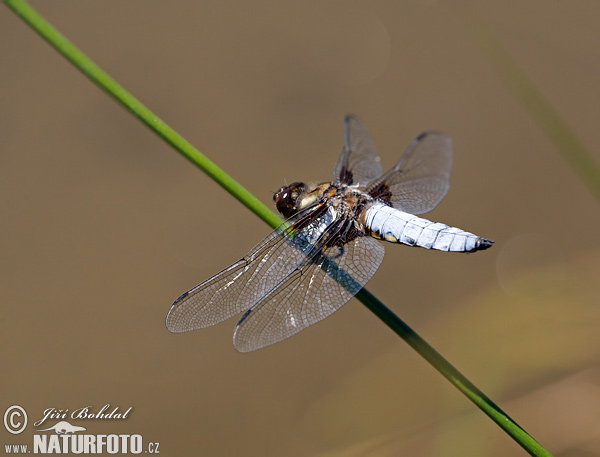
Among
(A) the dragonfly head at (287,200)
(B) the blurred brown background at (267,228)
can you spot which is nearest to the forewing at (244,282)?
(A) the dragonfly head at (287,200)

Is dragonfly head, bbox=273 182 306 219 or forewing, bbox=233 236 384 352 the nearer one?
forewing, bbox=233 236 384 352

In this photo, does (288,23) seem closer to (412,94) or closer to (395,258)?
(412,94)

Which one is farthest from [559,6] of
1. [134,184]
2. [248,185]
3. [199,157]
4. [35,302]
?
[35,302]

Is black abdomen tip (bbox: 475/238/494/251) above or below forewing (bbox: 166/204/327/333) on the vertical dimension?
below

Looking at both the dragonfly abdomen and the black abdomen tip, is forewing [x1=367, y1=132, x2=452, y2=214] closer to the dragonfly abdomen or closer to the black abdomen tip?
the dragonfly abdomen

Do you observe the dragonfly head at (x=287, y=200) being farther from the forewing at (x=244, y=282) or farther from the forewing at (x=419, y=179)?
the forewing at (x=419, y=179)

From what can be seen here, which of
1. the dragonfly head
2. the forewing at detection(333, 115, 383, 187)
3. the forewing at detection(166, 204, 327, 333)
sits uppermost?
the forewing at detection(333, 115, 383, 187)

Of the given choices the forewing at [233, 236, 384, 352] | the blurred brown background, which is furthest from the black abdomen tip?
the blurred brown background
